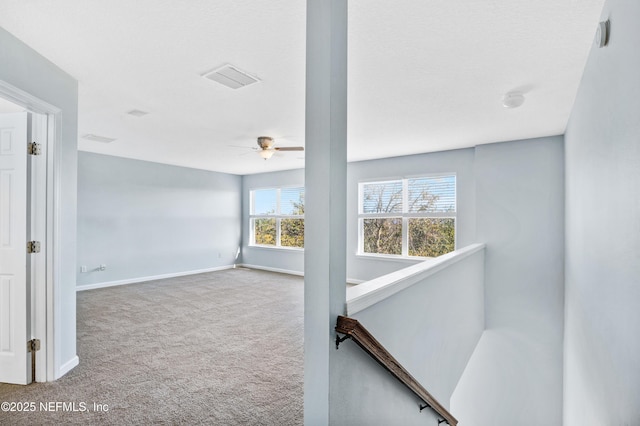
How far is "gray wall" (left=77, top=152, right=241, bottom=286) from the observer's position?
5.77 metres

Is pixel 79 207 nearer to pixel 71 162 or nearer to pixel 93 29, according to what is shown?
pixel 71 162

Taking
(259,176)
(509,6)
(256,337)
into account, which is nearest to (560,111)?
(509,6)

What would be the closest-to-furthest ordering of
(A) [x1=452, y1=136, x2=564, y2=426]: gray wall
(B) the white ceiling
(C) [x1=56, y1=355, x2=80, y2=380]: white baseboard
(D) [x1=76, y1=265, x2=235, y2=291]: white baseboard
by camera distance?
(B) the white ceiling, (C) [x1=56, y1=355, x2=80, y2=380]: white baseboard, (A) [x1=452, y1=136, x2=564, y2=426]: gray wall, (D) [x1=76, y1=265, x2=235, y2=291]: white baseboard

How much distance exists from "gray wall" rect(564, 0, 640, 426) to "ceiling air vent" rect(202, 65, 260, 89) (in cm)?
227

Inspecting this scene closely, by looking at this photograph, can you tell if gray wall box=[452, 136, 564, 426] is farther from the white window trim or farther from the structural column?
the structural column

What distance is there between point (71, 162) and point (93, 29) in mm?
1260

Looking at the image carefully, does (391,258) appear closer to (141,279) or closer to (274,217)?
(274,217)

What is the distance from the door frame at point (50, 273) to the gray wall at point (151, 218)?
359cm

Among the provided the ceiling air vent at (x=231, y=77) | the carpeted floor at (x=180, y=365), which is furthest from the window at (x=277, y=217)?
the ceiling air vent at (x=231, y=77)

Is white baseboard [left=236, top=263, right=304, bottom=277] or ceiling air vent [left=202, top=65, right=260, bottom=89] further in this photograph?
white baseboard [left=236, top=263, right=304, bottom=277]

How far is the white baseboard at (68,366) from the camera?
2.65 m

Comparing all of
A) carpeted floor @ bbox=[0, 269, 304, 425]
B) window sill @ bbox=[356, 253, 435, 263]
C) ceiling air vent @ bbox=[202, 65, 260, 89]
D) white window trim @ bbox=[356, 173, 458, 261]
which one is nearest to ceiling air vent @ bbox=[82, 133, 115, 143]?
carpeted floor @ bbox=[0, 269, 304, 425]

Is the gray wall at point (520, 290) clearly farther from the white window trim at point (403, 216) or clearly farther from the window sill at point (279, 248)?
the window sill at point (279, 248)

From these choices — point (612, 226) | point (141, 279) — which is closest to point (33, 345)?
point (612, 226)
